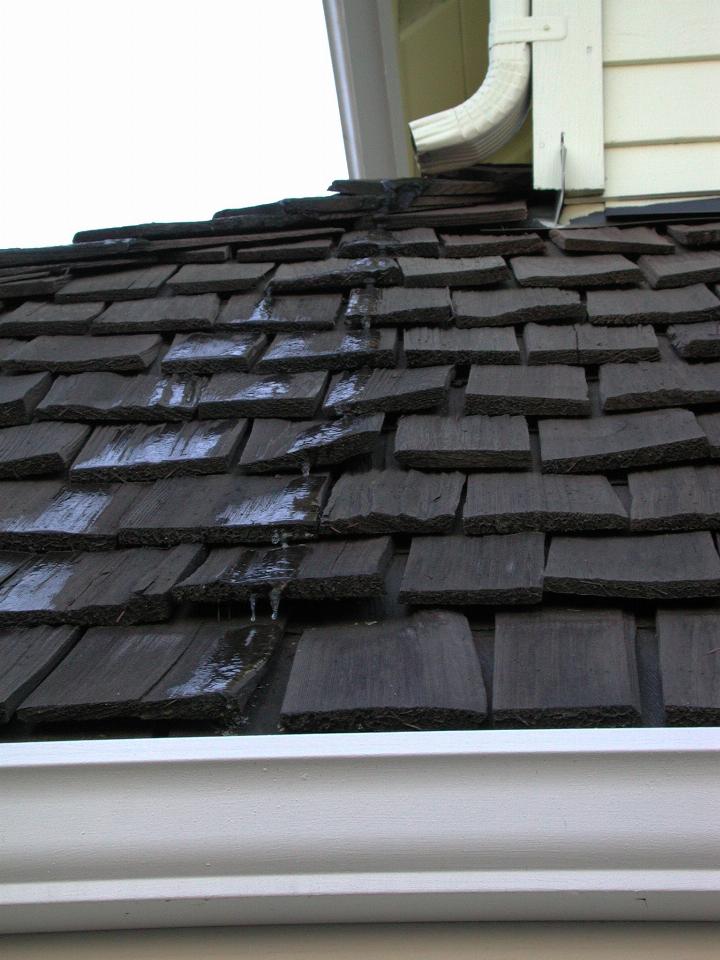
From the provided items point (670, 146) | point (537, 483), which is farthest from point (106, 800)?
point (670, 146)

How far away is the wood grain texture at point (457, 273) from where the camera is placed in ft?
7.27

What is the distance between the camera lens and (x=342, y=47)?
3781 mm

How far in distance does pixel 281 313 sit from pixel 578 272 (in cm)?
69

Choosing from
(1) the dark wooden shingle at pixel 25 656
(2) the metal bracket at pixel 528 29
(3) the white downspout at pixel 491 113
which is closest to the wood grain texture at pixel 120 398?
(1) the dark wooden shingle at pixel 25 656

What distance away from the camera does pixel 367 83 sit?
396 centimetres

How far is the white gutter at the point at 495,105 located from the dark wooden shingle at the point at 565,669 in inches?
66.2

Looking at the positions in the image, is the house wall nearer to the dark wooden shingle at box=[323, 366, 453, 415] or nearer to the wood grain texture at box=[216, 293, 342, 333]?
the dark wooden shingle at box=[323, 366, 453, 415]

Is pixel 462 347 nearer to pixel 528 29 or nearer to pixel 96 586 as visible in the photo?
pixel 96 586

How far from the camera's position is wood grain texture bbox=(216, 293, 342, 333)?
2.15 metres

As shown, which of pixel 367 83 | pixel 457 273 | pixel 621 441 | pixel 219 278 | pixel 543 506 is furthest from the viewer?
pixel 367 83

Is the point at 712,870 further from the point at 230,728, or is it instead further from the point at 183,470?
the point at 183,470

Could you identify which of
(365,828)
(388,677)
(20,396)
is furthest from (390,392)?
(365,828)

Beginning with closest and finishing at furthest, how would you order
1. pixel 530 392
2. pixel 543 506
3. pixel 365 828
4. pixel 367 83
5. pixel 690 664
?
pixel 365 828 < pixel 690 664 < pixel 543 506 < pixel 530 392 < pixel 367 83

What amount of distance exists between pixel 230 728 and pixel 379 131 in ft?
11.2
